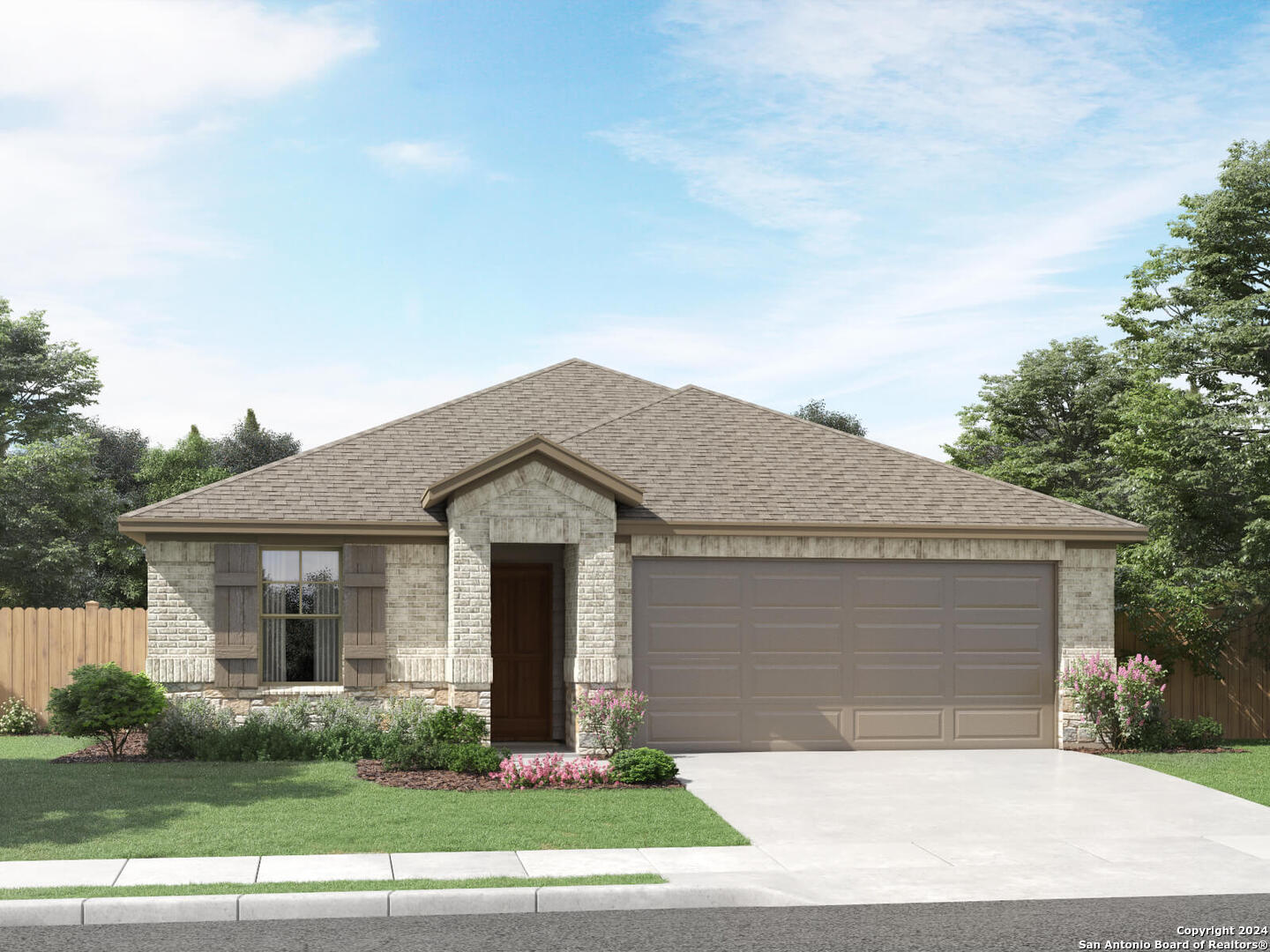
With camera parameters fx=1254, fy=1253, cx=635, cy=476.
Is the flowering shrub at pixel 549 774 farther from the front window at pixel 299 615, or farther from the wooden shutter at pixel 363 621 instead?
the front window at pixel 299 615

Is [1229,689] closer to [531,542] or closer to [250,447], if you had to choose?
[531,542]

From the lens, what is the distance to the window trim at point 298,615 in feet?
56.9

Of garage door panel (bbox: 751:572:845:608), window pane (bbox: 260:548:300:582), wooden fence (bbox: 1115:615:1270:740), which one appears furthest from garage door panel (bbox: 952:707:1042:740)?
window pane (bbox: 260:548:300:582)

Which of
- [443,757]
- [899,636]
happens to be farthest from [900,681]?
[443,757]

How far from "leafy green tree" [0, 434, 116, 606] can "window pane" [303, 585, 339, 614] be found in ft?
66.4

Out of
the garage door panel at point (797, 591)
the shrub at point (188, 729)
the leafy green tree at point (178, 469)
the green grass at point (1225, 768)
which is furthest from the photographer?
the leafy green tree at point (178, 469)

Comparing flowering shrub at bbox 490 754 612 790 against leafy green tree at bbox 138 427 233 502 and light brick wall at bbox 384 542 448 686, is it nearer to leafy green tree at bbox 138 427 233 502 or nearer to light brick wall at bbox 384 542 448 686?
light brick wall at bbox 384 542 448 686

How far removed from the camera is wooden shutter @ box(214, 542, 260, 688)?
675 inches

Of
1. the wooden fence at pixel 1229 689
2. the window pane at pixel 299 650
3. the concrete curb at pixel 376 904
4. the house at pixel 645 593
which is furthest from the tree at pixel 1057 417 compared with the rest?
the concrete curb at pixel 376 904

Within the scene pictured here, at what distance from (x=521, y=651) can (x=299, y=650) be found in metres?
3.34

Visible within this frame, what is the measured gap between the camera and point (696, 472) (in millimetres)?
19234

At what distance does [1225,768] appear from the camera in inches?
642

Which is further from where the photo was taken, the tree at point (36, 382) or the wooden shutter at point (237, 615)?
the tree at point (36, 382)

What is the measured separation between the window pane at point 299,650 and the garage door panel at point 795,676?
6.21 m
